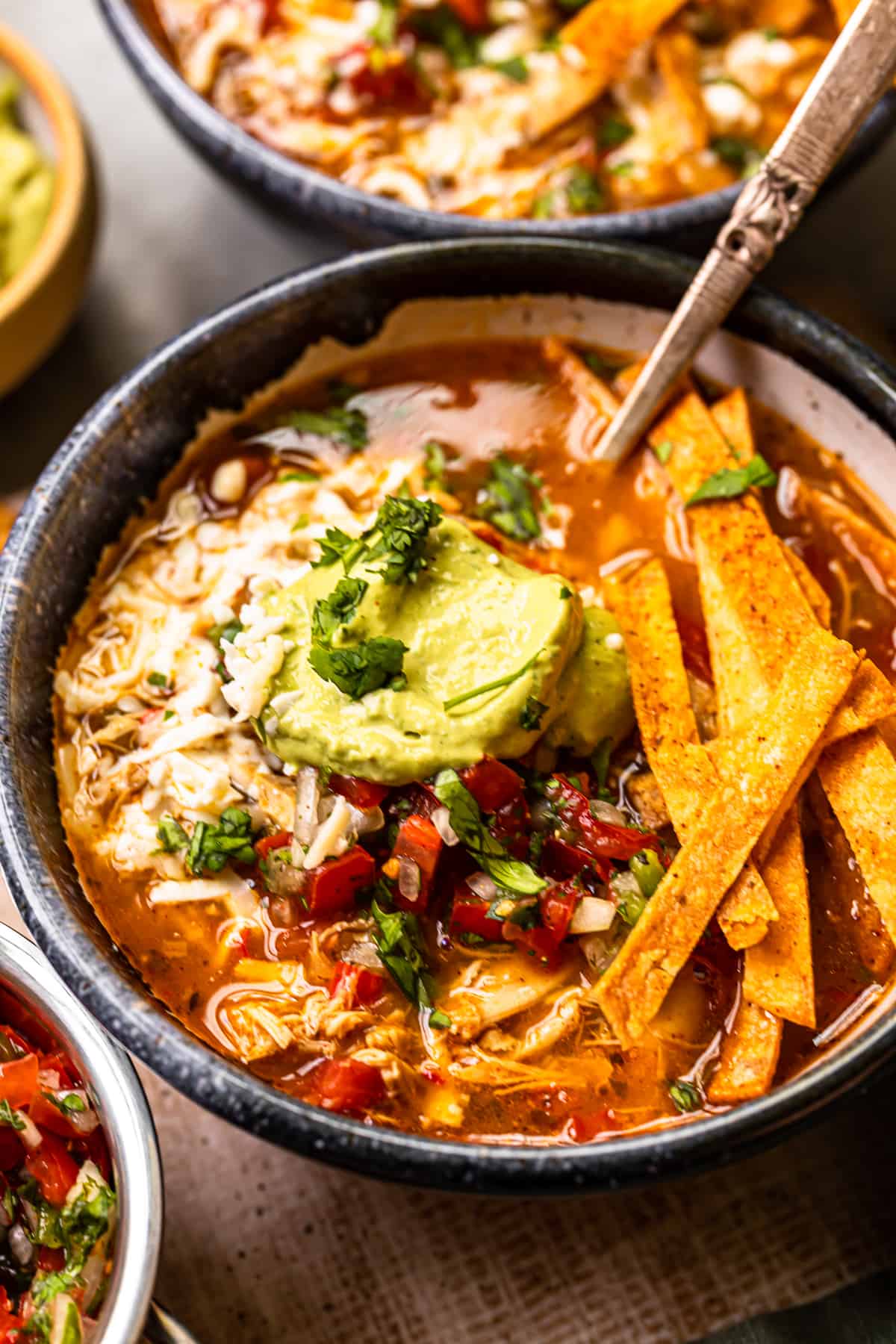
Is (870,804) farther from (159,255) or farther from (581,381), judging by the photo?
(159,255)

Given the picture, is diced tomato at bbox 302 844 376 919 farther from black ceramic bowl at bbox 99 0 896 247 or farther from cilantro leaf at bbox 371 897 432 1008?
black ceramic bowl at bbox 99 0 896 247

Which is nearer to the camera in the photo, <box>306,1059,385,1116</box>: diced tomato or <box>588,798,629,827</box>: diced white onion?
<box>306,1059,385,1116</box>: diced tomato

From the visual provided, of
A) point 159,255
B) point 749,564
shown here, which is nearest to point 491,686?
point 749,564

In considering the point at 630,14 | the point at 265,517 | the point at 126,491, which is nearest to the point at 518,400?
the point at 265,517

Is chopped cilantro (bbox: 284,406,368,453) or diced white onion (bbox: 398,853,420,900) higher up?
chopped cilantro (bbox: 284,406,368,453)

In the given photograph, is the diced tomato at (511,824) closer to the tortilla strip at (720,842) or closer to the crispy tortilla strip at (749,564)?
the tortilla strip at (720,842)

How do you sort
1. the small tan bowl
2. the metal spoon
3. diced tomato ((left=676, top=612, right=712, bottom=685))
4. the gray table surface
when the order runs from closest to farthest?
the metal spoon, diced tomato ((left=676, top=612, right=712, bottom=685)), the small tan bowl, the gray table surface

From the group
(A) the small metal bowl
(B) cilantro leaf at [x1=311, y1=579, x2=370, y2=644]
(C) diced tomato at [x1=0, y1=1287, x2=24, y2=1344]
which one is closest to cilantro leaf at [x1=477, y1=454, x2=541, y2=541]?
(B) cilantro leaf at [x1=311, y1=579, x2=370, y2=644]

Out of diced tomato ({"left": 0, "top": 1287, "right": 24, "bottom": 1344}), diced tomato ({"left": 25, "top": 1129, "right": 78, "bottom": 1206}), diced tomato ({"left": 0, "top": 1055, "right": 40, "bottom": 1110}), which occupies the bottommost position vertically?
diced tomato ({"left": 0, "top": 1287, "right": 24, "bottom": 1344})
